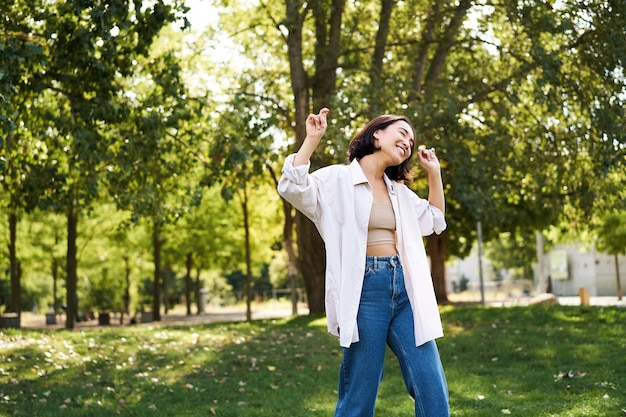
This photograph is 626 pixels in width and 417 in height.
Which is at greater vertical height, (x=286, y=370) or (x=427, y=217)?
(x=427, y=217)

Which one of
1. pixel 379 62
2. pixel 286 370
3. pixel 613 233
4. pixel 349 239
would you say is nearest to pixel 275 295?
pixel 613 233

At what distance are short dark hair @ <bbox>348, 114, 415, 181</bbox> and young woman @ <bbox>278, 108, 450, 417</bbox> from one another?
169mm

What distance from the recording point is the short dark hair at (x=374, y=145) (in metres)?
4.24

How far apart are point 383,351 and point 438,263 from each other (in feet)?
83.0

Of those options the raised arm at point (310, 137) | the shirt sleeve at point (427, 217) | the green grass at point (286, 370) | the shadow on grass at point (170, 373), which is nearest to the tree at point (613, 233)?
the green grass at point (286, 370)

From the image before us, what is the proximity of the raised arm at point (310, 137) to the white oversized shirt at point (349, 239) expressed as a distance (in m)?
0.04

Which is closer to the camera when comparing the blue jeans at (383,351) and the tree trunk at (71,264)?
the blue jeans at (383,351)

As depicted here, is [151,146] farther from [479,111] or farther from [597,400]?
[479,111]

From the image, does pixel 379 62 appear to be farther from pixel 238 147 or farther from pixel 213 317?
pixel 213 317

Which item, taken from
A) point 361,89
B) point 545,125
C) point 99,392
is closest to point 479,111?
point 545,125

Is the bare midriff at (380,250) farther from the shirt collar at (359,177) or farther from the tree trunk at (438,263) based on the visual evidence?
the tree trunk at (438,263)

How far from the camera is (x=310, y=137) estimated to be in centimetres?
395

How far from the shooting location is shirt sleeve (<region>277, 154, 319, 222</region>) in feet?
12.7

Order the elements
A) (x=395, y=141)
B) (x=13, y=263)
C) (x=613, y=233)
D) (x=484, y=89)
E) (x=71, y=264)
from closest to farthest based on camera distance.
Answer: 1. (x=395, y=141)
2. (x=484, y=89)
3. (x=71, y=264)
4. (x=13, y=263)
5. (x=613, y=233)
